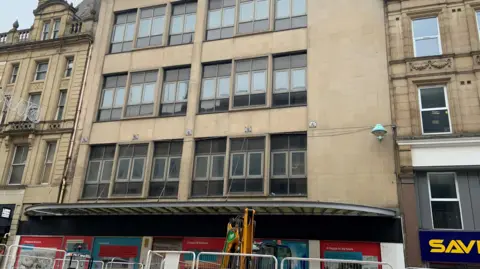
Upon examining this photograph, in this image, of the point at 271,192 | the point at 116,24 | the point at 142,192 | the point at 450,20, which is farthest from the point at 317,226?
the point at 116,24

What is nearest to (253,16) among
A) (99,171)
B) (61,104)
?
(99,171)

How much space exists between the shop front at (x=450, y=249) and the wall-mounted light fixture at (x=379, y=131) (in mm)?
3989

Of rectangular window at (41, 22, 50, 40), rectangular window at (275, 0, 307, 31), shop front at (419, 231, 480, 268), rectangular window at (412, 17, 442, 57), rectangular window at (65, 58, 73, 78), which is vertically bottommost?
shop front at (419, 231, 480, 268)

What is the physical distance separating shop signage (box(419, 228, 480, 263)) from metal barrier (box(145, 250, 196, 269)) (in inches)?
335

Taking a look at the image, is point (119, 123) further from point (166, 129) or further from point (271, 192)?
point (271, 192)

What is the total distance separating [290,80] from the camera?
63.8ft

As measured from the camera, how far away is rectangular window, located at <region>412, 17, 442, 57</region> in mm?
17375

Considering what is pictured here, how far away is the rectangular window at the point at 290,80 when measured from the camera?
19.0 meters

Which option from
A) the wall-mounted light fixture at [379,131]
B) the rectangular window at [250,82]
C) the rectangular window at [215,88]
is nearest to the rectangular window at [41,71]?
the rectangular window at [215,88]

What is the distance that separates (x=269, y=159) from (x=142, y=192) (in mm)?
6395

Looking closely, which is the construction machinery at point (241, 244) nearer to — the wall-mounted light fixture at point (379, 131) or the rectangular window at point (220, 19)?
the wall-mounted light fixture at point (379, 131)

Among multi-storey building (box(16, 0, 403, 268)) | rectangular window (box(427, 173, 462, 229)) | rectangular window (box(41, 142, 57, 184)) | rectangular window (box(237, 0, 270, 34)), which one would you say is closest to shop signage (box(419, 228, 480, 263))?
rectangular window (box(427, 173, 462, 229))

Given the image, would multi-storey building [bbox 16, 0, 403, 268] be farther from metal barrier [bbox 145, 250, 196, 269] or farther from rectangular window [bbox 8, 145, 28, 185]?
metal barrier [bbox 145, 250, 196, 269]

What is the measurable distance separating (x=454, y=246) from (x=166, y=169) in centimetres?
1263
